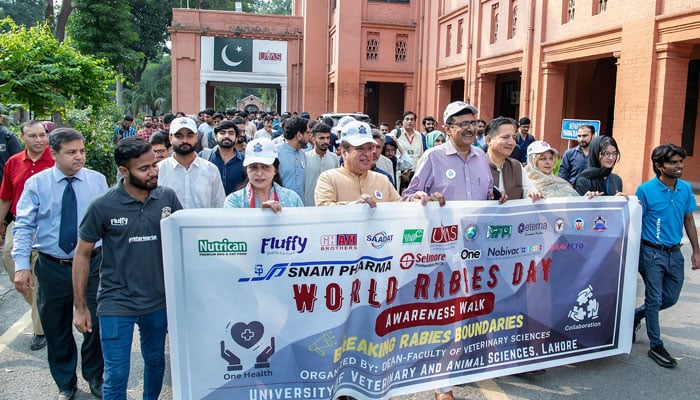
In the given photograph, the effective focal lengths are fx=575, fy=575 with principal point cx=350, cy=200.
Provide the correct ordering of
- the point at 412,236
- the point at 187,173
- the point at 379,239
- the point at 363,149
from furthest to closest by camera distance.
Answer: the point at 187,173, the point at 363,149, the point at 412,236, the point at 379,239

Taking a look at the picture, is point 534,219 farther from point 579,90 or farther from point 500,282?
point 579,90

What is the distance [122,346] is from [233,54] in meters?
29.1

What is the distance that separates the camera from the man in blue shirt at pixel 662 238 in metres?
4.88

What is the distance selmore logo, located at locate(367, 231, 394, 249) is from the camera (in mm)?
3687

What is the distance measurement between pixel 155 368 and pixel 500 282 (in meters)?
2.42

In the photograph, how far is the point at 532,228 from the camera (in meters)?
4.30

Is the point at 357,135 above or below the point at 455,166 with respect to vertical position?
above

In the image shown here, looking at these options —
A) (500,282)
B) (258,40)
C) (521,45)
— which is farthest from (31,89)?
(258,40)

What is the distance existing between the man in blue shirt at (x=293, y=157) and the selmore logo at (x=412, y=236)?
2.97 m

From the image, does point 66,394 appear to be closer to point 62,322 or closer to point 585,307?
point 62,322

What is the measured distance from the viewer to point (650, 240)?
492 cm

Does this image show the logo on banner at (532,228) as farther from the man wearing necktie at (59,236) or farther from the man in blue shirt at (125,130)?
the man in blue shirt at (125,130)

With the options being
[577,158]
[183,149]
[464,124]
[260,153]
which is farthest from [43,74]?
[577,158]

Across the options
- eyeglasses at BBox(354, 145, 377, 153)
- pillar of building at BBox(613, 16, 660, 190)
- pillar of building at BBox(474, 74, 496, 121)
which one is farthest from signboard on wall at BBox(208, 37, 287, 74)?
eyeglasses at BBox(354, 145, 377, 153)
